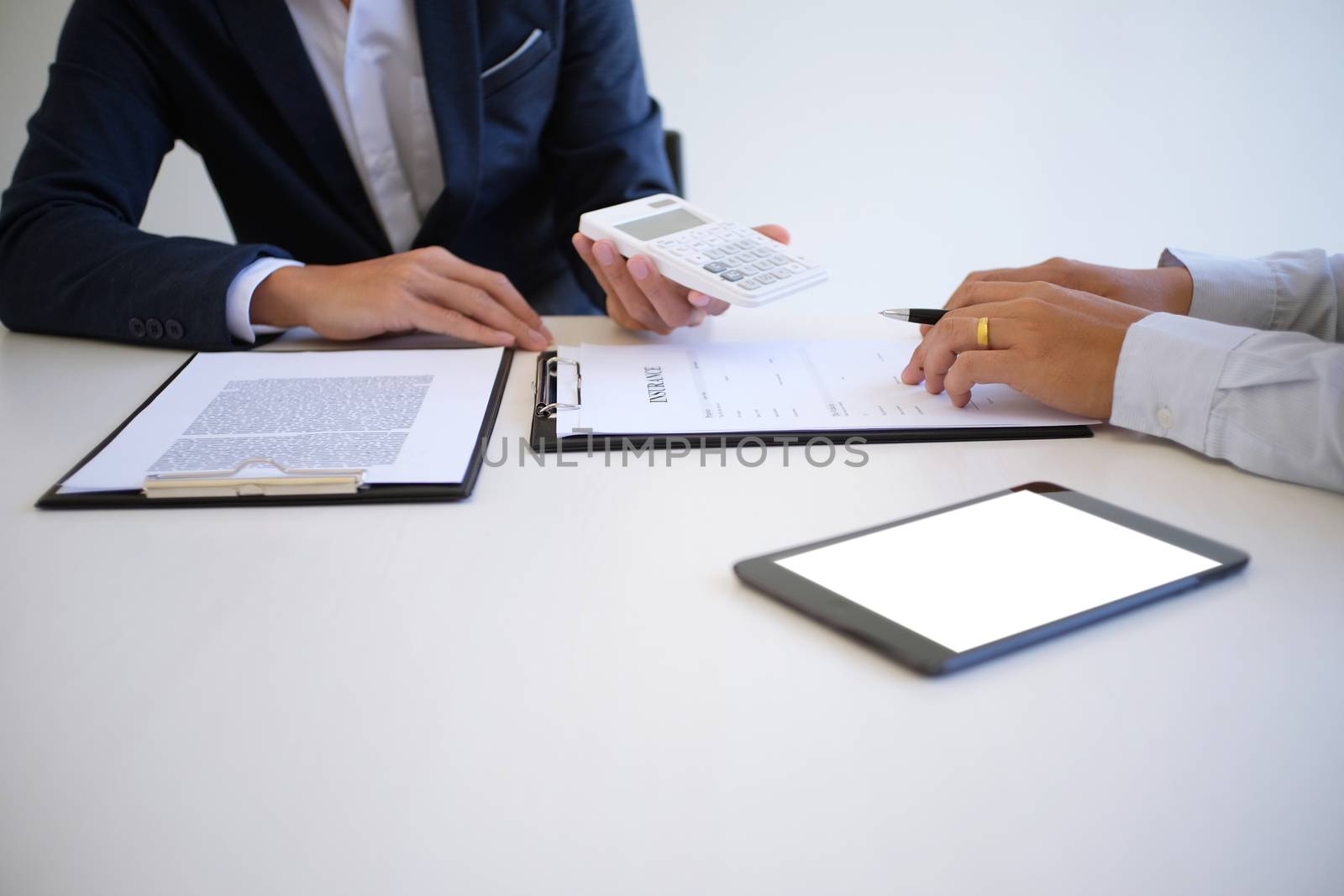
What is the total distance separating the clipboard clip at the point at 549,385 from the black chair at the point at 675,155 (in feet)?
2.01

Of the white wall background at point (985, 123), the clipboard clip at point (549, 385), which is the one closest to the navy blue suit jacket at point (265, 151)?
the clipboard clip at point (549, 385)

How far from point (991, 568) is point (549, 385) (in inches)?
15.1

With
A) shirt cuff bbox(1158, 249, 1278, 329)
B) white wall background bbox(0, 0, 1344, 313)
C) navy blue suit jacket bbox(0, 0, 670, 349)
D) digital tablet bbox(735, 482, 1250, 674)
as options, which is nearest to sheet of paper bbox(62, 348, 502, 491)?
navy blue suit jacket bbox(0, 0, 670, 349)

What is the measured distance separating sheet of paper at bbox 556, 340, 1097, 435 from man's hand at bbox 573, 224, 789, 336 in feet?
0.10

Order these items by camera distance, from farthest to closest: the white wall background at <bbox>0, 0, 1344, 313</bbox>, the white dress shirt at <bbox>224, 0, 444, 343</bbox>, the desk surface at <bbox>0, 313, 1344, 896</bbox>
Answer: the white wall background at <bbox>0, 0, 1344, 313</bbox> < the white dress shirt at <bbox>224, 0, 444, 343</bbox> < the desk surface at <bbox>0, 313, 1344, 896</bbox>

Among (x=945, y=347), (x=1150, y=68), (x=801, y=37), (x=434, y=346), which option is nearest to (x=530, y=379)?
(x=434, y=346)

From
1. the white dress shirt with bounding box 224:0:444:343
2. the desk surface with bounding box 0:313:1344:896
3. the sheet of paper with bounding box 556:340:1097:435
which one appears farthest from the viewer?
the white dress shirt with bounding box 224:0:444:343

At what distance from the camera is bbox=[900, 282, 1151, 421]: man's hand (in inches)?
26.5

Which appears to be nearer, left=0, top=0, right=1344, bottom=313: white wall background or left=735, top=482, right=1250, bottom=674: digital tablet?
left=735, top=482, right=1250, bottom=674: digital tablet

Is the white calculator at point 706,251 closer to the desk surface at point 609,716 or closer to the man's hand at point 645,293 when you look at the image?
the man's hand at point 645,293

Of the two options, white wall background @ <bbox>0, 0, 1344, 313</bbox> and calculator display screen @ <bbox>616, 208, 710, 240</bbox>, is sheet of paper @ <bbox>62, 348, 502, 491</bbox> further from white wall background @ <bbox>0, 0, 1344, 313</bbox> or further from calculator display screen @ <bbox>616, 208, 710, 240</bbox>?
white wall background @ <bbox>0, 0, 1344, 313</bbox>

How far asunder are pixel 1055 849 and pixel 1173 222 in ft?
7.89

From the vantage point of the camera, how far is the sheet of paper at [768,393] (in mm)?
691

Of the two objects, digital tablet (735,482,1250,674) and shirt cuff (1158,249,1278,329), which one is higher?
shirt cuff (1158,249,1278,329)
